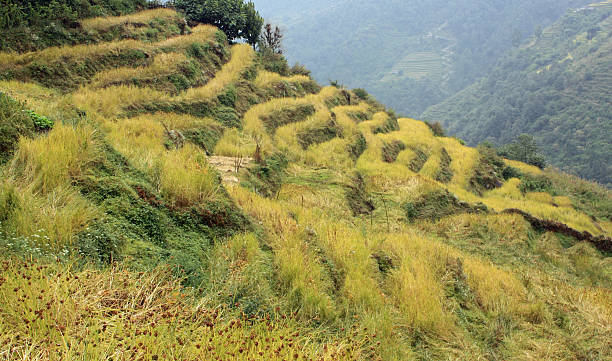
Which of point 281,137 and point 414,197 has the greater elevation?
point 281,137

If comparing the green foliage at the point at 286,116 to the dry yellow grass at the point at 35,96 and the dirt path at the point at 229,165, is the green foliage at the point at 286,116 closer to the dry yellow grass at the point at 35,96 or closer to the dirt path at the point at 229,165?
the dirt path at the point at 229,165

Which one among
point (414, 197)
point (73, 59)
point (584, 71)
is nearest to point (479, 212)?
point (414, 197)

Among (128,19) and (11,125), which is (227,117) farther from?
(128,19)

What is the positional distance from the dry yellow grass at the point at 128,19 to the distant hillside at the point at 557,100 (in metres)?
79.6

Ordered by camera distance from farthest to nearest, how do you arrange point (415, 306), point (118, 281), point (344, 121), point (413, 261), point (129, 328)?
point (344, 121) < point (413, 261) < point (415, 306) < point (118, 281) < point (129, 328)

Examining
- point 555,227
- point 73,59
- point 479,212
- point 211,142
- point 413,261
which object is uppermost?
point 73,59

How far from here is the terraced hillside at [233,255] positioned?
2.39 m

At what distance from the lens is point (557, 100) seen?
4003 inches

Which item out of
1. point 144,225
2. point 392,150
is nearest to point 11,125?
point 144,225

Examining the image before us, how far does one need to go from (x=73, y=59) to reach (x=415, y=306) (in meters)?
12.3

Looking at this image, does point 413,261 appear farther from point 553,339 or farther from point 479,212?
point 479,212

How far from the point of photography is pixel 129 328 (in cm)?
224

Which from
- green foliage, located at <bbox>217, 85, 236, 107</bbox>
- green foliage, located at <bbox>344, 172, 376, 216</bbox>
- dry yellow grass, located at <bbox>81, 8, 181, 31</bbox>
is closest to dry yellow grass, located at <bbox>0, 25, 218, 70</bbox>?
dry yellow grass, located at <bbox>81, 8, 181, 31</bbox>

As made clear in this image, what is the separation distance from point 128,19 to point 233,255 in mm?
16525
